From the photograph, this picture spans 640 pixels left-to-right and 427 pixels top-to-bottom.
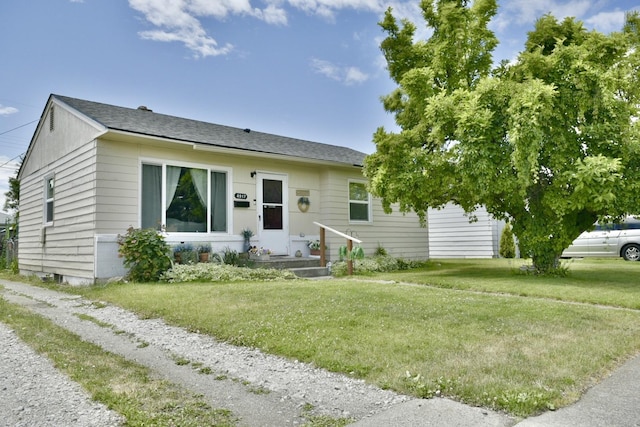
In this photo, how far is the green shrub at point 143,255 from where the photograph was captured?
9086 mm

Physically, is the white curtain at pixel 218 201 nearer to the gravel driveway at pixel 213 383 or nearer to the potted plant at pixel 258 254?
the potted plant at pixel 258 254

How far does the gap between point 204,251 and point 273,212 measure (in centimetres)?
231

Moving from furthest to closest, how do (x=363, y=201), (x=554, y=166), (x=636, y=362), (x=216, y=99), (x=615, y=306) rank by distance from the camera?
(x=216, y=99) → (x=363, y=201) → (x=554, y=166) → (x=615, y=306) → (x=636, y=362)

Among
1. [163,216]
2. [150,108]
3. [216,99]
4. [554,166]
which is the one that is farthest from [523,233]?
[216,99]

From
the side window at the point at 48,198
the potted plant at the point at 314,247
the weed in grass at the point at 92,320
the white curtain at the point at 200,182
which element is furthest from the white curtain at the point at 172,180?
the side window at the point at 48,198

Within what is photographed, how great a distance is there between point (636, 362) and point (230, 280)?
6.93 m

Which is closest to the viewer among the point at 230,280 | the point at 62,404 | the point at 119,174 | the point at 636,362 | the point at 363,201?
the point at 62,404

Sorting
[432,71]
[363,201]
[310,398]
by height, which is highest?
[432,71]

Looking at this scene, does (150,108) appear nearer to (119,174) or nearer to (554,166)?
(119,174)

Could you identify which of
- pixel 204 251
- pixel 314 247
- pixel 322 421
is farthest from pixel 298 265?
pixel 322 421

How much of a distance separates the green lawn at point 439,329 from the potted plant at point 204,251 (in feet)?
7.30

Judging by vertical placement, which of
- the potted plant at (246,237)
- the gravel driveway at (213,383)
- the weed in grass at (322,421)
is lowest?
the weed in grass at (322,421)

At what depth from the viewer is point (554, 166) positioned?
8469mm

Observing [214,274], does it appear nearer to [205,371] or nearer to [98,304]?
[98,304]
